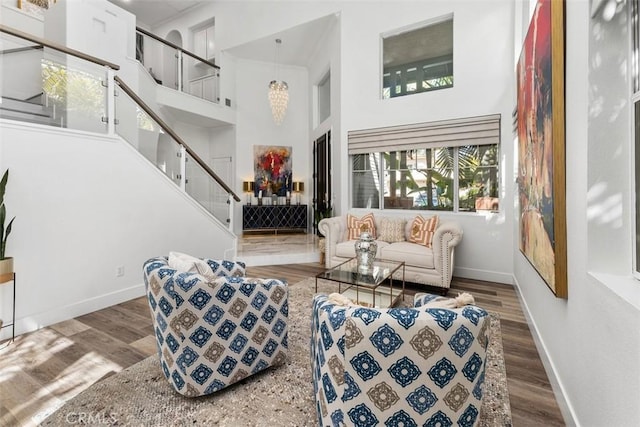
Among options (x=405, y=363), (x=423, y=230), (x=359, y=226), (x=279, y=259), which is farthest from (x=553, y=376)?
(x=279, y=259)

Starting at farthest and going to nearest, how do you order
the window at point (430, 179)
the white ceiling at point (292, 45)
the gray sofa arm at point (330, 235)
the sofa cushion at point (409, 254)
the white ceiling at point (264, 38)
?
the white ceiling at point (264, 38), the white ceiling at point (292, 45), the gray sofa arm at point (330, 235), the window at point (430, 179), the sofa cushion at point (409, 254)

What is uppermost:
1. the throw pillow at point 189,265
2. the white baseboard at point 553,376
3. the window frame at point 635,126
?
the window frame at point 635,126

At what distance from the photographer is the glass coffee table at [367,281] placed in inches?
111

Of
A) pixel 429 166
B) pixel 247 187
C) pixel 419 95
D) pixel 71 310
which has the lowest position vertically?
pixel 71 310

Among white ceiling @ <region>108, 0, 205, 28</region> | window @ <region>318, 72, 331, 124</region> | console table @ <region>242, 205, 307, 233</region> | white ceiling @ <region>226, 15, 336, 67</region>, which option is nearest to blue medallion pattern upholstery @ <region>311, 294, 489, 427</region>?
white ceiling @ <region>226, 15, 336, 67</region>

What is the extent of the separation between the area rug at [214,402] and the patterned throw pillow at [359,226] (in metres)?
2.68

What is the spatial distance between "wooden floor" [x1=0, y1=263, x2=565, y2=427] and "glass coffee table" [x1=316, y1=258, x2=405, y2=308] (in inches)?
42.3

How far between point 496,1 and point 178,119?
7.03 m

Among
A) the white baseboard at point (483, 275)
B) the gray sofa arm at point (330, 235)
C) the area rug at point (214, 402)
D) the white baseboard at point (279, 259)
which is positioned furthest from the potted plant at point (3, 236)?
the white baseboard at point (483, 275)

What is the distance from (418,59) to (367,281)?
4.13 metres

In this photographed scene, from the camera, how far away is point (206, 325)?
5.71ft

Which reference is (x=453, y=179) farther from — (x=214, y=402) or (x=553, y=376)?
(x=214, y=402)

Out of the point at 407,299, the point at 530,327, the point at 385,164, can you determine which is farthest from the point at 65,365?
the point at 385,164
